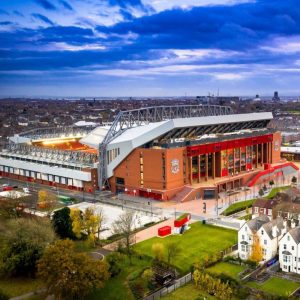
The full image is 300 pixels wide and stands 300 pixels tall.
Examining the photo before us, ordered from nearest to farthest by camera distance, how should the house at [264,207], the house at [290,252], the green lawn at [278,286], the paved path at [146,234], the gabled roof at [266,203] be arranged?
the green lawn at [278,286] → the house at [290,252] → the paved path at [146,234] → the house at [264,207] → the gabled roof at [266,203]

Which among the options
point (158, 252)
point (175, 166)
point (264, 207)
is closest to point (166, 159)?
point (175, 166)

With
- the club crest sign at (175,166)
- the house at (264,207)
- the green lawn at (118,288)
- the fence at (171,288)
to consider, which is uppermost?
the club crest sign at (175,166)

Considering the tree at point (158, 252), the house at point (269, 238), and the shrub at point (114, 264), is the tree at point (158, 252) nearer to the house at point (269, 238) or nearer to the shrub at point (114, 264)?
the shrub at point (114, 264)

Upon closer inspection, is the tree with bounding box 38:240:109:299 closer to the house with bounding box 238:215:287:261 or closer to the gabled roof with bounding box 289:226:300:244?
the house with bounding box 238:215:287:261

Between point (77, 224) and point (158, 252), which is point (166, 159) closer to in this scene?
point (77, 224)

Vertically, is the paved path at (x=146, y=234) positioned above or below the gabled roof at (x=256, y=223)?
below

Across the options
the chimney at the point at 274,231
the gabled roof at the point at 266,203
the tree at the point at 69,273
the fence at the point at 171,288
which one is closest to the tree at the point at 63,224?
the tree at the point at 69,273

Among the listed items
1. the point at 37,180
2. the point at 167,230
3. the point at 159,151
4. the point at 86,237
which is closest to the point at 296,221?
the point at 167,230
